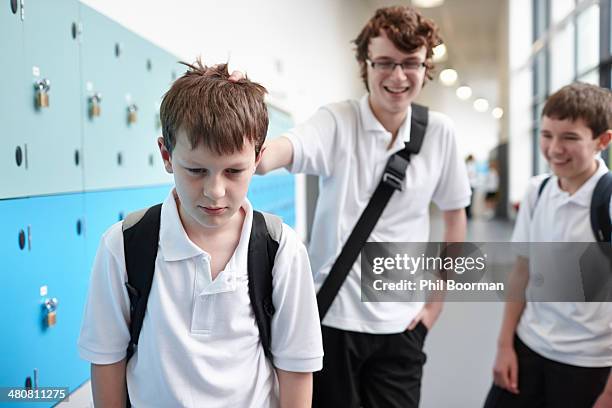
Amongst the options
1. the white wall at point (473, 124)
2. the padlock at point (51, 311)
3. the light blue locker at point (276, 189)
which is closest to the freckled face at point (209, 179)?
the padlock at point (51, 311)

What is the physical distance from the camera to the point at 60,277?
1711 millimetres

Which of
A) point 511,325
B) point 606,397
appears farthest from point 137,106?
point 606,397

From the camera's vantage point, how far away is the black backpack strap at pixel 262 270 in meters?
1.06

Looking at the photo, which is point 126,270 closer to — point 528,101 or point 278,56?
point 278,56

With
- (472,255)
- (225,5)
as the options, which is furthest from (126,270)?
(225,5)

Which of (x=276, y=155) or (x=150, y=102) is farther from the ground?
(x=150, y=102)

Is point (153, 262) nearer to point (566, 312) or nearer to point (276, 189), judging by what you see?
point (566, 312)

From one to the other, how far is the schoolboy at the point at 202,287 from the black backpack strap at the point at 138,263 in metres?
0.01

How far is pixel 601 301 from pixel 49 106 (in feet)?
5.72

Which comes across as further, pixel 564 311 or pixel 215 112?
pixel 564 311

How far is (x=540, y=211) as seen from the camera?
5.74ft

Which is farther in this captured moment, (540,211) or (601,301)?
(540,211)

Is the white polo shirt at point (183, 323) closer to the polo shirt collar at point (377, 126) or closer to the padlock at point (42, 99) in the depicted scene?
the polo shirt collar at point (377, 126)

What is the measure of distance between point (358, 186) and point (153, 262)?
0.69m
